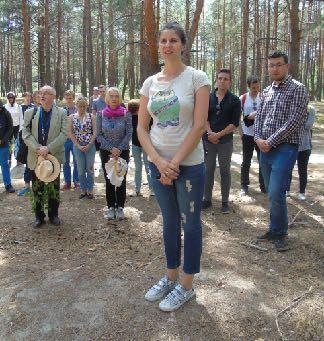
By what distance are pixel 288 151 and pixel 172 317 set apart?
7.63 ft

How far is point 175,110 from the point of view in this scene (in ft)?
9.64

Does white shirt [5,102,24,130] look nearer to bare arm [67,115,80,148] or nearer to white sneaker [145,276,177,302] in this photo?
bare arm [67,115,80,148]

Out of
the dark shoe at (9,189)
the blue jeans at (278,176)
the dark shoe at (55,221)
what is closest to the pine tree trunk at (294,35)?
the blue jeans at (278,176)

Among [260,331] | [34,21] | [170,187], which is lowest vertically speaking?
[260,331]

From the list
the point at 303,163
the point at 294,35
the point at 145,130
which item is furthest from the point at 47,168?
the point at 294,35

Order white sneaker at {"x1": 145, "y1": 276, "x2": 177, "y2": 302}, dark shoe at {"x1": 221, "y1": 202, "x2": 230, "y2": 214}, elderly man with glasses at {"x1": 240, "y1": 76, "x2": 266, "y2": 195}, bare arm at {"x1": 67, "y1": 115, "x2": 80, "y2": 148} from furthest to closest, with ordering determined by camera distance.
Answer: bare arm at {"x1": 67, "y1": 115, "x2": 80, "y2": 148} → elderly man with glasses at {"x1": 240, "y1": 76, "x2": 266, "y2": 195} → dark shoe at {"x1": 221, "y1": 202, "x2": 230, "y2": 214} → white sneaker at {"x1": 145, "y1": 276, "x2": 177, "y2": 302}

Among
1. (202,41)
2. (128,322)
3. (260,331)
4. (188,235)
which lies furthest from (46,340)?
(202,41)

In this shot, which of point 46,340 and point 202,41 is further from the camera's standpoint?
point 202,41

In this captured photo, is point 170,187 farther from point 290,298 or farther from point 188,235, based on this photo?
point 290,298

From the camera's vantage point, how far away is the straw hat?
5.25 m

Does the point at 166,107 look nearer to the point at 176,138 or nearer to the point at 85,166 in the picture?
the point at 176,138

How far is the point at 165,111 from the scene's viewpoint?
297 cm

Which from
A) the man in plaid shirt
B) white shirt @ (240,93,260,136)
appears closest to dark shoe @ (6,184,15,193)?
white shirt @ (240,93,260,136)

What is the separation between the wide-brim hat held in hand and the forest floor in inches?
25.9
